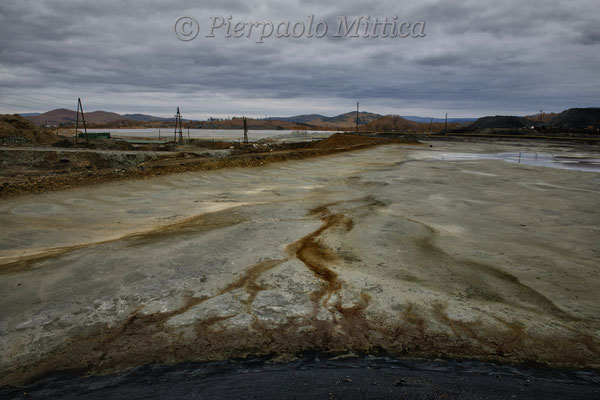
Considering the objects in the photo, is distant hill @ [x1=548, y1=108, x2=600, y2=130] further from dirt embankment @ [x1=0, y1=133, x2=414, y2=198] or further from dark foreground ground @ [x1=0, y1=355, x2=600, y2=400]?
dark foreground ground @ [x1=0, y1=355, x2=600, y2=400]

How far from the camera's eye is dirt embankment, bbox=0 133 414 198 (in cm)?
1040

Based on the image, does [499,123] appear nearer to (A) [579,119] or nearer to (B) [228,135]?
(A) [579,119]

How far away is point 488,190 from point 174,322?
1013 cm

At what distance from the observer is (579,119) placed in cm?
6506

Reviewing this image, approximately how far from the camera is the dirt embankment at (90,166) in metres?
10.4

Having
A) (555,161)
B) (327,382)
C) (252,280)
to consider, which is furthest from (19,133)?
(555,161)

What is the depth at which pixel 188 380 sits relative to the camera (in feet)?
8.74

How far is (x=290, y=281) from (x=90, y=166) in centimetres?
1568

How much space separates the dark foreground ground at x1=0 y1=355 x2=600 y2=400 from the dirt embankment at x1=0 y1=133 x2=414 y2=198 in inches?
340

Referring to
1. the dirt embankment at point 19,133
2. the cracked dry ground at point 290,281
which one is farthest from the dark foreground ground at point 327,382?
the dirt embankment at point 19,133

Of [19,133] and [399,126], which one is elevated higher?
[399,126]

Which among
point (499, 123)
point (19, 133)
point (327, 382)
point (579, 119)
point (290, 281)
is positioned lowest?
point (327, 382)

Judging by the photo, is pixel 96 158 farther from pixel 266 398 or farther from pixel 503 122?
pixel 503 122

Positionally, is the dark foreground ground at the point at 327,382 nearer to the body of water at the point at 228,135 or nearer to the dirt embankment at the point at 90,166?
the dirt embankment at the point at 90,166
